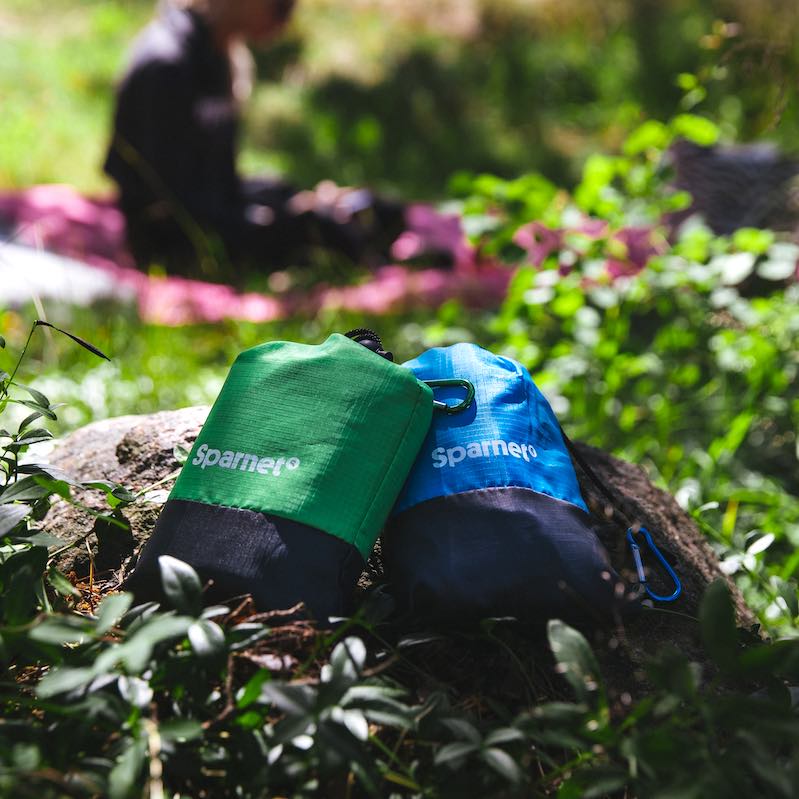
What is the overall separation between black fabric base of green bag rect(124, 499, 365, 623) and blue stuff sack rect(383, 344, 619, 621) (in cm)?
13

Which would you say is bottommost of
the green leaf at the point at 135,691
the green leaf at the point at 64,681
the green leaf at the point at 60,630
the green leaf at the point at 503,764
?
the green leaf at the point at 503,764

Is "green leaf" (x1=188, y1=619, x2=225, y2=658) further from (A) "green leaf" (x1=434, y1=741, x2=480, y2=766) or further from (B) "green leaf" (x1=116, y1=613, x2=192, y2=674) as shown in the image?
(A) "green leaf" (x1=434, y1=741, x2=480, y2=766)

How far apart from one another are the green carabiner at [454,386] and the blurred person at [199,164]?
319cm

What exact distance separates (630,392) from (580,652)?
2.32 m

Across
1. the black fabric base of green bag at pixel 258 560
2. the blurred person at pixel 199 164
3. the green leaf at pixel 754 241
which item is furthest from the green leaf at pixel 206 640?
the blurred person at pixel 199 164

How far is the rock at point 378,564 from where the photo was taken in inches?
60.9

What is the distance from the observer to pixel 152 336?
3.52 metres

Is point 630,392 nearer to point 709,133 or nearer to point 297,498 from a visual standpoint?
point 709,133

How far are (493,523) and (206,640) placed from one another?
21.0 inches

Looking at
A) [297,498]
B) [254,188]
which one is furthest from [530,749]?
[254,188]

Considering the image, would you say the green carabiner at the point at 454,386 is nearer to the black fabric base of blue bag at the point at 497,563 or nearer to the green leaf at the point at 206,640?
the black fabric base of blue bag at the point at 497,563

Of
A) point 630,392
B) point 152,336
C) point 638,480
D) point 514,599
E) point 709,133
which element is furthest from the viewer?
point 152,336

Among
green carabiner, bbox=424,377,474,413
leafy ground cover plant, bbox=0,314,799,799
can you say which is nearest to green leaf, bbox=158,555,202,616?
leafy ground cover plant, bbox=0,314,799,799

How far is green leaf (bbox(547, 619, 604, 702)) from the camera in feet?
3.45
